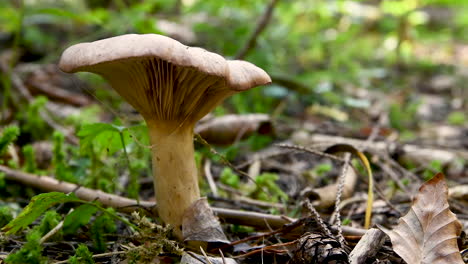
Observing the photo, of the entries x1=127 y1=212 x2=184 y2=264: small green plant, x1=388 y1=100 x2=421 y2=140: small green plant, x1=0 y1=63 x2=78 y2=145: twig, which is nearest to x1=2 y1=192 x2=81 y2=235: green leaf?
x1=127 y1=212 x2=184 y2=264: small green plant

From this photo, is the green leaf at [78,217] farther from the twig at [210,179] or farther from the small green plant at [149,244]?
the twig at [210,179]

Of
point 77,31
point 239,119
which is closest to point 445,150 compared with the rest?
point 239,119

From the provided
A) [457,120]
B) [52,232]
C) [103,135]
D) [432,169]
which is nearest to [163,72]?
[103,135]

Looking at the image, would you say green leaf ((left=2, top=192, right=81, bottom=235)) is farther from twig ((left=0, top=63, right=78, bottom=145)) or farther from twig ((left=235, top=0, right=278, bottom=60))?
twig ((left=235, top=0, right=278, bottom=60))

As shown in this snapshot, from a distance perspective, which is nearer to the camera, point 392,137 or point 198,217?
point 198,217

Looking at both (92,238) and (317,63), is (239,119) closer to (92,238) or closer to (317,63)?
(92,238)

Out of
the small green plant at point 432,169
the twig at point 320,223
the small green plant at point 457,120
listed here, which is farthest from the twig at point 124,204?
the small green plant at point 457,120
